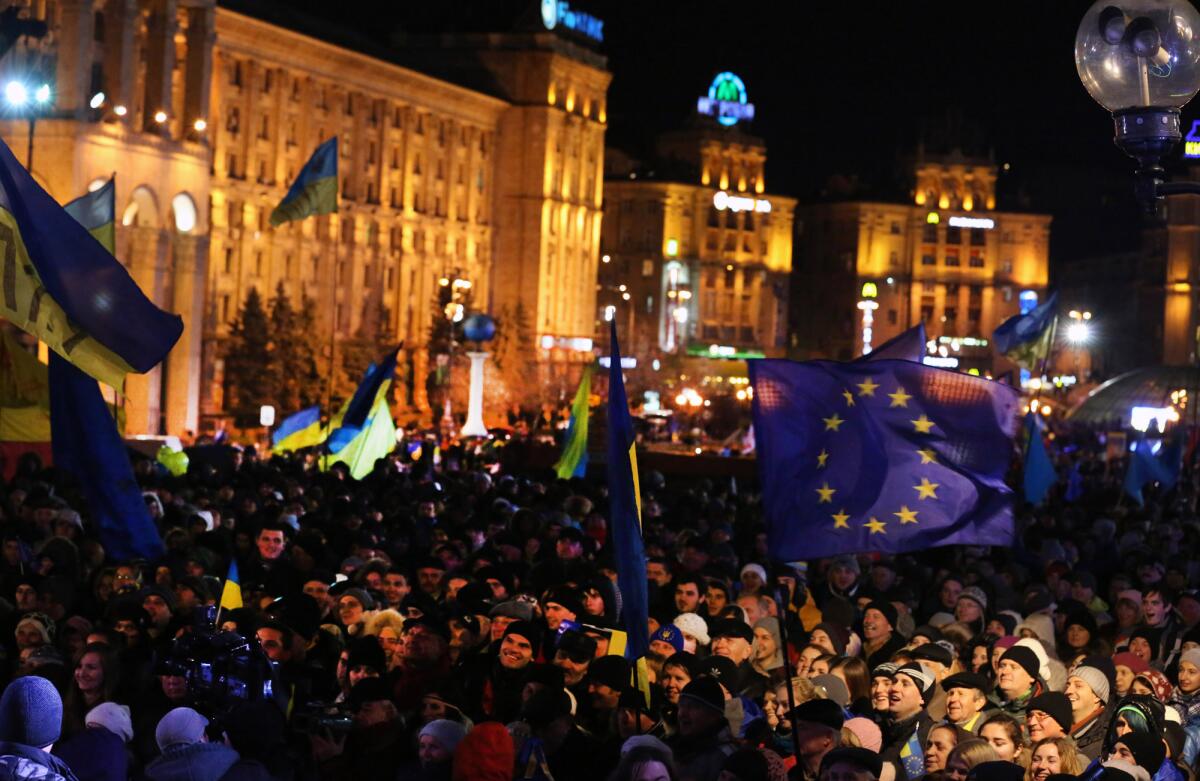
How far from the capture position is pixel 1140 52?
797 centimetres

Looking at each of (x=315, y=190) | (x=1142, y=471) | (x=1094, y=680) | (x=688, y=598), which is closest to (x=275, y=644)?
(x=1094, y=680)

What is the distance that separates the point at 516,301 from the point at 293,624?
90.8 m

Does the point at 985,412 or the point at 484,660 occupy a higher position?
the point at 985,412

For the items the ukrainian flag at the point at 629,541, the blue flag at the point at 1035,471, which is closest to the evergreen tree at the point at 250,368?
the blue flag at the point at 1035,471

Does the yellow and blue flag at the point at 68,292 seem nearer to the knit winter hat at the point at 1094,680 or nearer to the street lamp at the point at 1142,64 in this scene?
the knit winter hat at the point at 1094,680

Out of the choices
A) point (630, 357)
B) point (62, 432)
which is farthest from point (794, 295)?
point (62, 432)

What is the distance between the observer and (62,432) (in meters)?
16.4

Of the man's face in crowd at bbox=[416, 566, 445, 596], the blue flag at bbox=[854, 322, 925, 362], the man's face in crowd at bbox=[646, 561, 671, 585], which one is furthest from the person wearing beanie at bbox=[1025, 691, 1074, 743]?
the blue flag at bbox=[854, 322, 925, 362]

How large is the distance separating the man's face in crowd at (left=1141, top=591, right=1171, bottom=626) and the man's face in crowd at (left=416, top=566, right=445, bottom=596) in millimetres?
4649

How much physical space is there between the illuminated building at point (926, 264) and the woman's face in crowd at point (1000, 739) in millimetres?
134146

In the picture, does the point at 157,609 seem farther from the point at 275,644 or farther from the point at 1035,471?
the point at 1035,471

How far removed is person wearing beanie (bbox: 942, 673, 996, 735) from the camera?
1069cm

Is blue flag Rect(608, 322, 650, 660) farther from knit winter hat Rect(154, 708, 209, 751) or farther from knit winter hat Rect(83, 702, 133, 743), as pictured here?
knit winter hat Rect(154, 708, 209, 751)

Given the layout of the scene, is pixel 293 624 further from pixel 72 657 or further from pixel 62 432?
pixel 62 432
